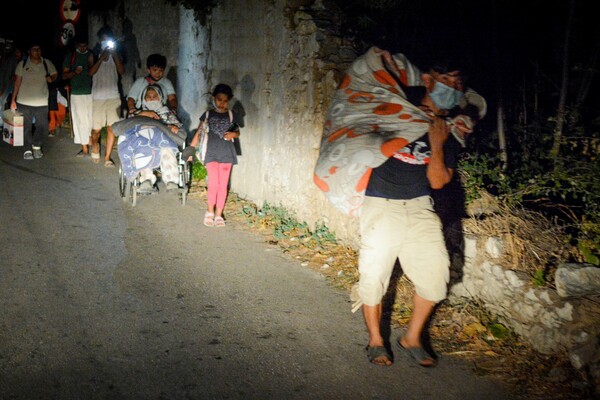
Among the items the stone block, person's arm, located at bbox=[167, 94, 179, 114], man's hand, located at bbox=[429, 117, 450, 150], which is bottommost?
the stone block

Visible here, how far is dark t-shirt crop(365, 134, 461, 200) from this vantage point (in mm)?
4504

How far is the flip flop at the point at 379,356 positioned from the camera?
4.64 m

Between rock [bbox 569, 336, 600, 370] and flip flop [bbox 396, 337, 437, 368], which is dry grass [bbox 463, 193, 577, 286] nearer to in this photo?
rock [bbox 569, 336, 600, 370]

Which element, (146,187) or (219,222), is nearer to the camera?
(219,222)

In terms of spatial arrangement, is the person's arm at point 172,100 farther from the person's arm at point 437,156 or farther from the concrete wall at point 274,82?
the person's arm at point 437,156

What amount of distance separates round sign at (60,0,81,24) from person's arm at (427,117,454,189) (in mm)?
13049

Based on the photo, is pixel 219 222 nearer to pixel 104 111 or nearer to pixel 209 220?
pixel 209 220

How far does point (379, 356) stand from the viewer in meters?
4.64

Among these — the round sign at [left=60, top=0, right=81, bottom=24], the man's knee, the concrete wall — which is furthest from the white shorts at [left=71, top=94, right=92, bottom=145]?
the man's knee

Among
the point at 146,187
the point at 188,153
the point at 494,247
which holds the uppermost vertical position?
the point at 188,153

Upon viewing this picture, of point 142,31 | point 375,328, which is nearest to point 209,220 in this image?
point 375,328

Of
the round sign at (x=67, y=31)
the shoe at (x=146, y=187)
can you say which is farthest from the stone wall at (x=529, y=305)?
the round sign at (x=67, y=31)

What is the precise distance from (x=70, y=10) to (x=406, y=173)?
1304 cm

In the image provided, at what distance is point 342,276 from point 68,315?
2.83 metres
